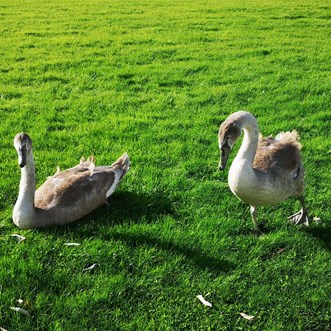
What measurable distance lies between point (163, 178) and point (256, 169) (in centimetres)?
162

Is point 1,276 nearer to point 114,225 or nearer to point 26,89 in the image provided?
point 114,225

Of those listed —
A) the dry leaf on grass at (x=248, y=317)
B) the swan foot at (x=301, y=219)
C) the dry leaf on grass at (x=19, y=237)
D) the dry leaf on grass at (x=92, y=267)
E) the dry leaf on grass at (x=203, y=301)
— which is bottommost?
the dry leaf on grass at (x=248, y=317)

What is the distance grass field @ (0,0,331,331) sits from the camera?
4.26 meters

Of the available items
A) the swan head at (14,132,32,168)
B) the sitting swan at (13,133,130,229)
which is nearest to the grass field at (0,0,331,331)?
the sitting swan at (13,133,130,229)

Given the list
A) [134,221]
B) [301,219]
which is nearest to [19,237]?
[134,221]

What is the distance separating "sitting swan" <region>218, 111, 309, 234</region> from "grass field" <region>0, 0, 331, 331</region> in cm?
44

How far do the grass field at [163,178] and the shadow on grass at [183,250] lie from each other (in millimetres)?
18

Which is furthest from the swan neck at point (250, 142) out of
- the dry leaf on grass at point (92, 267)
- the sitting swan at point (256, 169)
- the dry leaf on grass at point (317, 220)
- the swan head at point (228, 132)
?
the dry leaf on grass at point (92, 267)

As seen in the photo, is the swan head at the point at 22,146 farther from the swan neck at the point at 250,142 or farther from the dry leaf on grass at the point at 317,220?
the dry leaf on grass at the point at 317,220

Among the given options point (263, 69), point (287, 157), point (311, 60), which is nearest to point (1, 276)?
point (287, 157)

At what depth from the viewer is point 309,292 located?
4445 mm

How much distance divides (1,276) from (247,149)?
2690mm

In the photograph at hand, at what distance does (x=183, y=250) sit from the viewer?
490cm

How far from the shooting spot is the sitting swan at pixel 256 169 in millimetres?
4750
